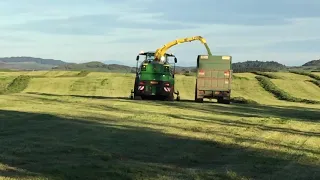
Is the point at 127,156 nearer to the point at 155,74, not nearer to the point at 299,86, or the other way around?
the point at 155,74

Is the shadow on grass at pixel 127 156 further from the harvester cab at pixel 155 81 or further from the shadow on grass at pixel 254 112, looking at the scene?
the harvester cab at pixel 155 81

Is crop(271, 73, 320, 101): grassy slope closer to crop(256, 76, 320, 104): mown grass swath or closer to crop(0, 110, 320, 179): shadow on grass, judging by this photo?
crop(256, 76, 320, 104): mown grass swath

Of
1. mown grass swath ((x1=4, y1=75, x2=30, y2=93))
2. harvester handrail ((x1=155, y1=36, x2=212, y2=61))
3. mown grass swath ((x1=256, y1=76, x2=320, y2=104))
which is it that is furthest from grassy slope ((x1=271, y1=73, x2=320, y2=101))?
mown grass swath ((x1=4, y1=75, x2=30, y2=93))

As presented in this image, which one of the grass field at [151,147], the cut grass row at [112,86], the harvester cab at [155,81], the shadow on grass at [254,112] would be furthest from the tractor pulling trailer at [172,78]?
the cut grass row at [112,86]

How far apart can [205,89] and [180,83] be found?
2352cm

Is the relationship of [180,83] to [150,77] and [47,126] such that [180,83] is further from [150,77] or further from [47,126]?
[47,126]

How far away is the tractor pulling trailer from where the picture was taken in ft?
103

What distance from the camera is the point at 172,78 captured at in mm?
31953

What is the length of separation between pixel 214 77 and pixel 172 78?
3.07 m

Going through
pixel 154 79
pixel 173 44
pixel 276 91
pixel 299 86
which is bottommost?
pixel 276 91

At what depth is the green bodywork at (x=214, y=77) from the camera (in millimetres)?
32812

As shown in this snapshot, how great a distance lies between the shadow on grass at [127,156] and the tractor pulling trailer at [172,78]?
1676 cm

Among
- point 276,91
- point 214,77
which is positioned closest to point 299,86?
point 276,91

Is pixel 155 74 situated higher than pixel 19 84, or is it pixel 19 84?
pixel 155 74
